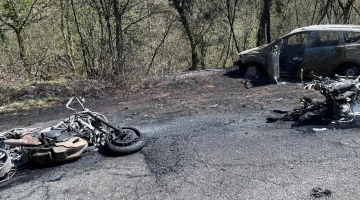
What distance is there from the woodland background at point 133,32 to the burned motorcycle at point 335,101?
20.8 ft

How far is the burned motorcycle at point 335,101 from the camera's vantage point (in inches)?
276

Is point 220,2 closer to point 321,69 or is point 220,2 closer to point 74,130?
point 321,69

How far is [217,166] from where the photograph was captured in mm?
5750

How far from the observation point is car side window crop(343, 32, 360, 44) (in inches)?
410

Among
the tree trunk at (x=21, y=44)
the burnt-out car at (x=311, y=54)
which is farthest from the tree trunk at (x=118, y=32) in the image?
the burnt-out car at (x=311, y=54)

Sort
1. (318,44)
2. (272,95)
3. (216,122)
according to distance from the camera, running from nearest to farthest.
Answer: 1. (216,122)
2. (272,95)
3. (318,44)

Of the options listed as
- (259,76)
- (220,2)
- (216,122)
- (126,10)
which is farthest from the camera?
(220,2)

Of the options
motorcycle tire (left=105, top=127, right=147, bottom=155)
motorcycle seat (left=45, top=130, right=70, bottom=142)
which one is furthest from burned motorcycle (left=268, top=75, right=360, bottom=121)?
motorcycle seat (left=45, top=130, right=70, bottom=142)

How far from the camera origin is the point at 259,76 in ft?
39.3

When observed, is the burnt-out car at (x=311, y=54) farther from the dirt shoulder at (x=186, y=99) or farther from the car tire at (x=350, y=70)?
the dirt shoulder at (x=186, y=99)

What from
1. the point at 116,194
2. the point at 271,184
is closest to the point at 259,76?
the point at 271,184

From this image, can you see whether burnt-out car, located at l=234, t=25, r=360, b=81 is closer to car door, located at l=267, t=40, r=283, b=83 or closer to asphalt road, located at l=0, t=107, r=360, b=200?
car door, located at l=267, t=40, r=283, b=83

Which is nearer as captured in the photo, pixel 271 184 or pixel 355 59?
pixel 271 184

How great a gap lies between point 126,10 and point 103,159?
8738 millimetres
